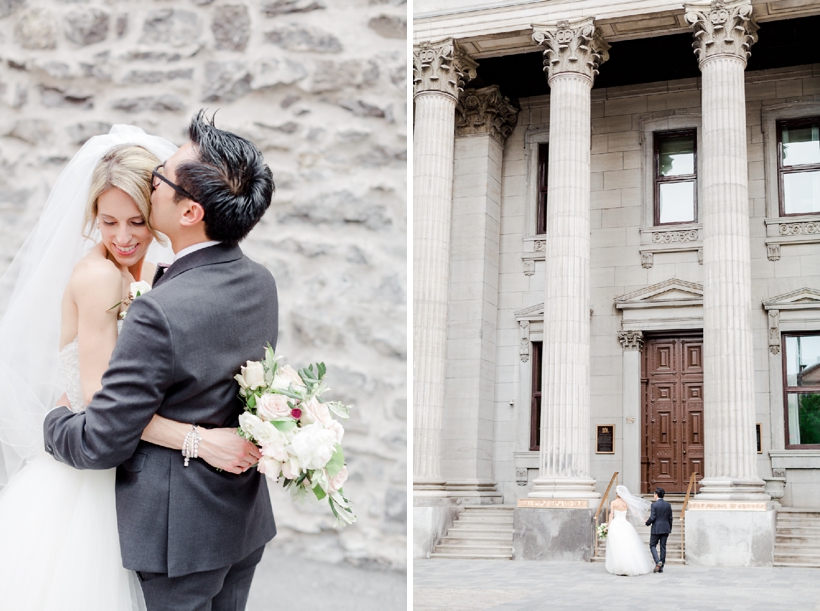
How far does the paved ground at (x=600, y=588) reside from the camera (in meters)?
10.2

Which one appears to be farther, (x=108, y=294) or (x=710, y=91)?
(x=710, y=91)

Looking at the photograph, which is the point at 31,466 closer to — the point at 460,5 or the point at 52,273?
the point at 52,273

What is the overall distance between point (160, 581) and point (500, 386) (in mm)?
18495

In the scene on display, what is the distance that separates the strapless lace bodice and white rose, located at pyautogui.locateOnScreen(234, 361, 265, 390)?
59 cm

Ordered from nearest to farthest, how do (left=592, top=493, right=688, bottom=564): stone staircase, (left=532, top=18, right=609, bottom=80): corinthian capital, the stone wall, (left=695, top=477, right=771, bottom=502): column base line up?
the stone wall
(left=695, top=477, right=771, bottom=502): column base
(left=592, top=493, right=688, bottom=564): stone staircase
(left=532, top=18, right=609, bottom=80): corinthian capital

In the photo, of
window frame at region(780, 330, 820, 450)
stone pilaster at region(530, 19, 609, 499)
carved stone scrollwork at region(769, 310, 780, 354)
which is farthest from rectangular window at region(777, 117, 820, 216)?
stone pilaster at region(530, 19, 609, 499)

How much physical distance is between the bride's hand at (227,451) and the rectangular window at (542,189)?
1919 centimetres

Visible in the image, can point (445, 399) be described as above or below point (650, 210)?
below

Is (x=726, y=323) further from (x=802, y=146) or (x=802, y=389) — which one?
(x=802, y=146)

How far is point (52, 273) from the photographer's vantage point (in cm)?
350

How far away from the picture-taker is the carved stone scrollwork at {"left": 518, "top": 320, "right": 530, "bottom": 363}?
2097 cm

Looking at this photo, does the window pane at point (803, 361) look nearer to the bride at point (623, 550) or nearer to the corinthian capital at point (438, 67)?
the bride at point (623, 550)

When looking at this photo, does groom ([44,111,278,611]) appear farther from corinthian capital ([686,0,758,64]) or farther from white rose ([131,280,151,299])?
corinthian capital ([686,0,758,64])

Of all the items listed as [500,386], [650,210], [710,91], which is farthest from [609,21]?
[500,386]
